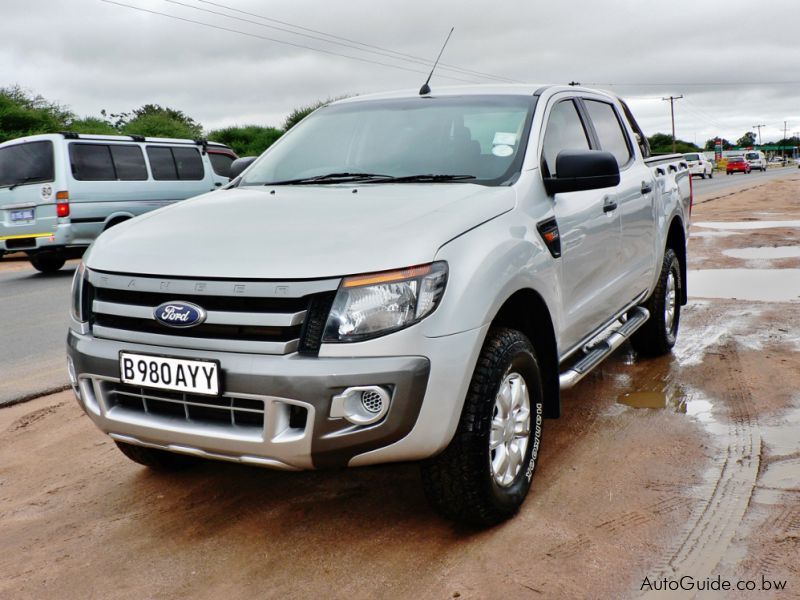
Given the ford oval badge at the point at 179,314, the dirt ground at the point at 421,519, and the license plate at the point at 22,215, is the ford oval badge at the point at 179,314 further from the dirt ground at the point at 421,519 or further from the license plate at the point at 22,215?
the license plate at the point at 22,215

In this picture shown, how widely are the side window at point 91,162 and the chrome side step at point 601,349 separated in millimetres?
9630

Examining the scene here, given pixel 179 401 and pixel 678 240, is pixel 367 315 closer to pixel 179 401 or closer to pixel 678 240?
pixel 179 401

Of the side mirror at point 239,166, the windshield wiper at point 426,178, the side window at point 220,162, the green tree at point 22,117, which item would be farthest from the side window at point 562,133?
the green tree at point 22,117

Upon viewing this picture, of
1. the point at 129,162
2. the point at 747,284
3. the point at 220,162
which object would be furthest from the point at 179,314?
the point at 220,162

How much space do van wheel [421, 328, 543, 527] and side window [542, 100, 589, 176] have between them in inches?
44.8

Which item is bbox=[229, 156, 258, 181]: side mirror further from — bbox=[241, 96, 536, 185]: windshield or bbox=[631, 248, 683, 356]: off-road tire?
bbox=[631, 248, 683, 356]: off-road tire

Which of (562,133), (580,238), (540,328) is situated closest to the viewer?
(540,328)

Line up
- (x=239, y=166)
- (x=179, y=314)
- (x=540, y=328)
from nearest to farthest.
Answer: (x=179, y=314) < (x=540, y=328) < (x=239, y=166)

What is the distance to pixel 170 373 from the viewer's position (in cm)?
277

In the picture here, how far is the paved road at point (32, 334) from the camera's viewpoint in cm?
550

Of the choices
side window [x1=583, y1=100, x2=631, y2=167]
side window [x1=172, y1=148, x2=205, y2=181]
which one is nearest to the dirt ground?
side window [x1=583, y1=100, x2=631, y2=167]

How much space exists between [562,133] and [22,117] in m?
23.5

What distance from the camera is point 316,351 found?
2.64 m

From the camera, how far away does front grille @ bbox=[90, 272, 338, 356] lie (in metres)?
2.64
